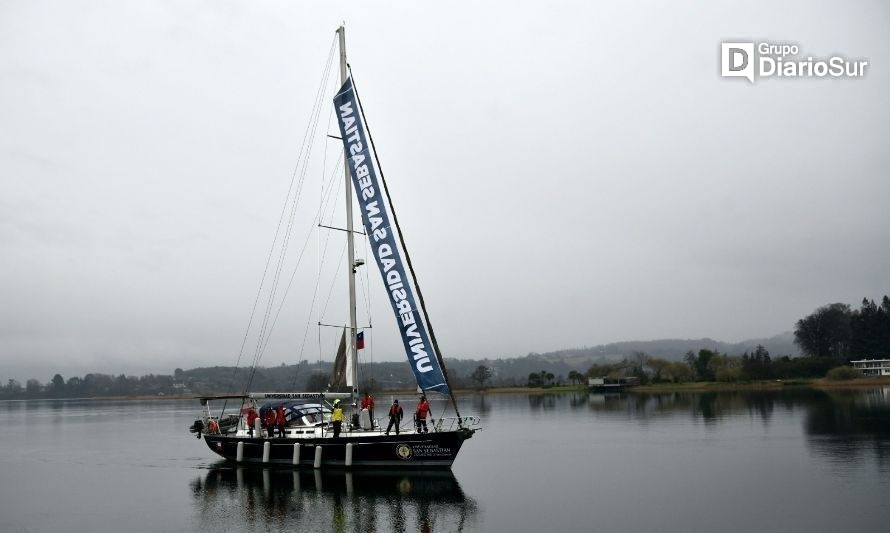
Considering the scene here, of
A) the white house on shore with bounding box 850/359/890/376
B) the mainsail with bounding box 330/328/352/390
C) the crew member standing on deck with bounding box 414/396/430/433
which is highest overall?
the mainsail with bounding box 330/328/352/390

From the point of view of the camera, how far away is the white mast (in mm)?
26734

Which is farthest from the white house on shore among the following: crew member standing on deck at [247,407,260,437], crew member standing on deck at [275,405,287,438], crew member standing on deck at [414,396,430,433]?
crew member standing on deck at [275,405,287,438]

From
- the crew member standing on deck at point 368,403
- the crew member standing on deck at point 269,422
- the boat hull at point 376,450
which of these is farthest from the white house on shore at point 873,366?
the crew member standing on deck at point 269,422

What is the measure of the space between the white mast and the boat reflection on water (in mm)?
3497

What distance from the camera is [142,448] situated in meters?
42.7

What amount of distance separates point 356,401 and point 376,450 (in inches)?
95.4

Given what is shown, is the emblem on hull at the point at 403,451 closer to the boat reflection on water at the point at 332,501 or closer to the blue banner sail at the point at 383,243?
the boat reflection on water at the point at 332,501

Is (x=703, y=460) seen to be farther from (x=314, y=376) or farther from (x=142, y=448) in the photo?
(x=142, y=448)

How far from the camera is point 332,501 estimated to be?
21.5 m

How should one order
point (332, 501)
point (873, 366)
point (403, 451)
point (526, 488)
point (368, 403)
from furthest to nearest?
point (873, 366) → point (368, 403) → point (403, 451) → point (526, 488) → point (332, 501)

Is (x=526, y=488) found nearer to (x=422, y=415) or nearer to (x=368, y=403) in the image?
(x=422, y=415)

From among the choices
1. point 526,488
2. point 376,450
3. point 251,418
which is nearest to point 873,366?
point 526,488

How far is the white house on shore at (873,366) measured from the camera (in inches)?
3927

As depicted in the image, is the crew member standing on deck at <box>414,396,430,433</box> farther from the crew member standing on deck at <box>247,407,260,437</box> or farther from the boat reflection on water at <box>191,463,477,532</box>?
the crew member standing on deck at <box>247,407,260,437</box>
